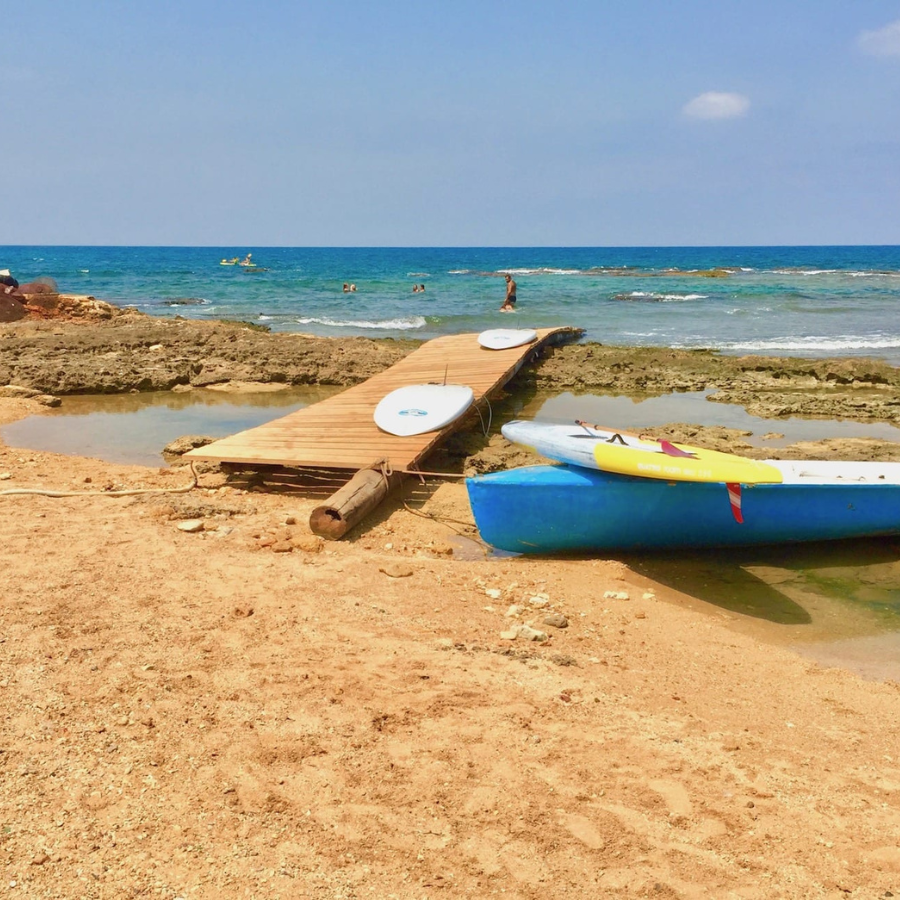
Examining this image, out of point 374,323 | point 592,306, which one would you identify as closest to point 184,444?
point 374,323

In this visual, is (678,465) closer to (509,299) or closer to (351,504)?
(351,504)

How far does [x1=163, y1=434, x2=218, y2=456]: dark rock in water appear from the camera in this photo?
378 inches

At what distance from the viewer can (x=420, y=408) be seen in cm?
936

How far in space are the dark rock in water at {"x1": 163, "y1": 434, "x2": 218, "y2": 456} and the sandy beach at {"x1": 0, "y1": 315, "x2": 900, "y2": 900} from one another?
101 inches

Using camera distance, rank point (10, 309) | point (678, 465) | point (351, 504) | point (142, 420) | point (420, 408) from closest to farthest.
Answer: point (678, 465)
point (351, 504)
point (420, 408)
point (142, 420)
point (10, 309)

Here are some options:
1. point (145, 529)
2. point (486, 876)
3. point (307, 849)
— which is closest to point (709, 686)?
point (486, 876)

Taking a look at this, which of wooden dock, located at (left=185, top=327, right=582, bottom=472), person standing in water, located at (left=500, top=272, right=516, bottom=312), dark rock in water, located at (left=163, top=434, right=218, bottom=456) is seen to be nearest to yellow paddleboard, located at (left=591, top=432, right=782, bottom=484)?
wooden dock, located at (left=185, top=327, right=582, bottom=472)

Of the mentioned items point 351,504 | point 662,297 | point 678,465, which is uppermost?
point 662,297

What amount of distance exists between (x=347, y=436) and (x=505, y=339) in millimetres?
6436

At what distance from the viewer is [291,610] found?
5082mm

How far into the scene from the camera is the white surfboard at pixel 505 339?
14.3 metres

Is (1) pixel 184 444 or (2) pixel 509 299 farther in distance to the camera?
(2) pixel 509 299

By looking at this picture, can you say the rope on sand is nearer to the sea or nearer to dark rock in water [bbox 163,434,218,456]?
dark rock in water [bbox 163,434,218,456]

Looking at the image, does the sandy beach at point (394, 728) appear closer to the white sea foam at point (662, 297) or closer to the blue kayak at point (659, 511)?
the blue kayak at point (659, 511)
